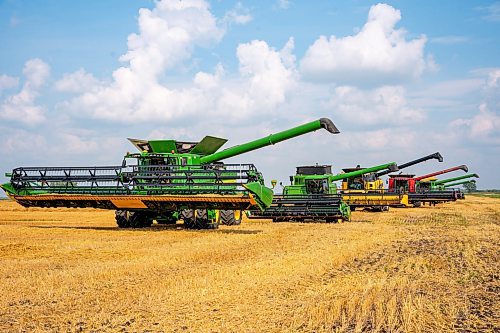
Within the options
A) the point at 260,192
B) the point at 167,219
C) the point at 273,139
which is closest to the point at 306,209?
the point at 273,139

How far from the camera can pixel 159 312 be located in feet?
21.4

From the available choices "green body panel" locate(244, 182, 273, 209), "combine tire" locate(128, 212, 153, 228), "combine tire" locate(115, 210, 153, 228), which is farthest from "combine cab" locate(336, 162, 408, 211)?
"green body panel" locate(244, 182, 273, 209)

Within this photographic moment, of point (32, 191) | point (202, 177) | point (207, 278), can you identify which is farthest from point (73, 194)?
point (207, 278)

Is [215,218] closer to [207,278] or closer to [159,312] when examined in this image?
[207,278]

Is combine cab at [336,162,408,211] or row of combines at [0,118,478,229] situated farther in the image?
combine cab at [336,162,408,211]

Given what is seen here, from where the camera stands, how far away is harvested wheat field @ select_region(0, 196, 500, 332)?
20.0 ft

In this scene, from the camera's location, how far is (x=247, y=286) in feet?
26.2

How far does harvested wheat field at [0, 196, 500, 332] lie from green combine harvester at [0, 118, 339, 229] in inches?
101

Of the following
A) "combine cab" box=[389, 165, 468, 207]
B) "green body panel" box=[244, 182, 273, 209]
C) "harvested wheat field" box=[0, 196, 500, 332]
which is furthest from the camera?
"combine cab" box=[389, 165, 468, 207]

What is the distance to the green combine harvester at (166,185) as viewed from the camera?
1631 cm

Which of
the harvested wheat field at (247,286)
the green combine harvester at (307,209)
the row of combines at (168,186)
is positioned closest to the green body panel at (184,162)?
the row of combines at (168,186)

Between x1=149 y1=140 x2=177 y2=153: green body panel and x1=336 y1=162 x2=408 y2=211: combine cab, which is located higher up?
x1=149 y1=140 x2=177 y2=153: green body panel

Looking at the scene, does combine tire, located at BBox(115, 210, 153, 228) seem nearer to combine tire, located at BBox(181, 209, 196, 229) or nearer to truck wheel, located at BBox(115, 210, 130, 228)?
truck wheel, located at BBox(115, 210, 130, 228)

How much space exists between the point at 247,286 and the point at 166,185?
31.3ft
